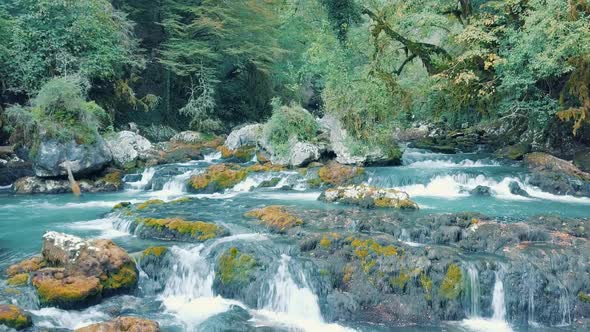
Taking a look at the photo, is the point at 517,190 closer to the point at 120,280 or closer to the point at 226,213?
the point at 226,213

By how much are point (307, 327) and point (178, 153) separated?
1532 centimetres

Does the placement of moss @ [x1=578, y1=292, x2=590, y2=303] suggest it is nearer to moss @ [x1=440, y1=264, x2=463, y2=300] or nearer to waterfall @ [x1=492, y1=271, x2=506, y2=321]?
waterfall @ [x1=492, y1=271, x2=506, y2=321]

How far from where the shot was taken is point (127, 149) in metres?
20.3

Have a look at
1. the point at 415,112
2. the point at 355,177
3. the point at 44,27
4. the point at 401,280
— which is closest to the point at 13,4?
the point at 44,27

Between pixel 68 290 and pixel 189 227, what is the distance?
3.28m

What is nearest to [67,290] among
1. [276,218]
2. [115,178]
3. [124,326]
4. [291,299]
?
[124,326]

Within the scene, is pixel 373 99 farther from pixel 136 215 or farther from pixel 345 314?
pixel 345 314

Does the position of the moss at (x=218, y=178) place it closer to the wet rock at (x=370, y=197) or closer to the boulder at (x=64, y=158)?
the boulder at (x=64, y=158)

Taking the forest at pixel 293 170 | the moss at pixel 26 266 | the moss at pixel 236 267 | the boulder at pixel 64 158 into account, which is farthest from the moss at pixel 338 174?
the moss at pixel 26 266

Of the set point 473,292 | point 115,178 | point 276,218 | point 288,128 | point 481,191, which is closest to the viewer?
point 473,292

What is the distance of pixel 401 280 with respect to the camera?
27.5 feet

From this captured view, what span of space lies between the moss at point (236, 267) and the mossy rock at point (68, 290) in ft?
6.48

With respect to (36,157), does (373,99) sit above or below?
above

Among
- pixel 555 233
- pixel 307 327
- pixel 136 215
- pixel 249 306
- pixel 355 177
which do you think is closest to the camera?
pixel 307 327
